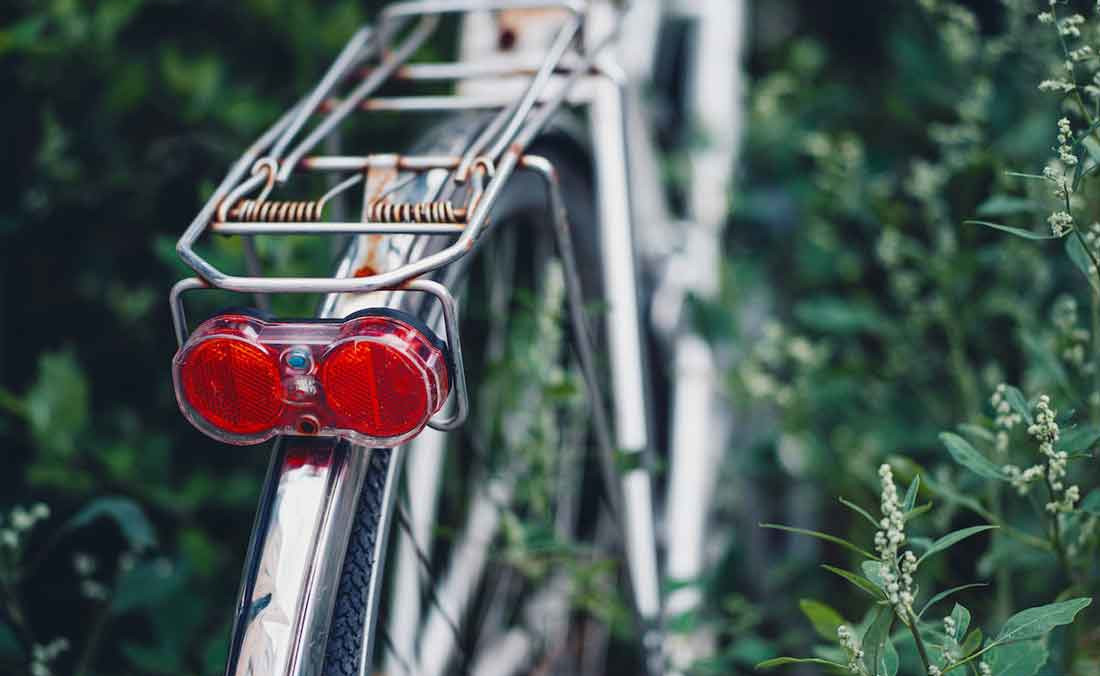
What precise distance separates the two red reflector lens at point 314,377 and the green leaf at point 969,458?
15.2 inches

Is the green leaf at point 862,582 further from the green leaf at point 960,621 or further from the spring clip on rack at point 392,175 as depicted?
the spring clip on rack at point 392,175

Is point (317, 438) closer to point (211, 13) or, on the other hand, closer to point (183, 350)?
point (183, 350)

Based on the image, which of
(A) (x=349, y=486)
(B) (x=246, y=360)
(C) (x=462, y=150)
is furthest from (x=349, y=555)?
(C) (x=462, y=150)

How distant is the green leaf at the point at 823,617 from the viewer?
2.70ft

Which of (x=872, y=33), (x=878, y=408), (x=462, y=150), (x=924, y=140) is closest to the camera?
(x=462, y=150)

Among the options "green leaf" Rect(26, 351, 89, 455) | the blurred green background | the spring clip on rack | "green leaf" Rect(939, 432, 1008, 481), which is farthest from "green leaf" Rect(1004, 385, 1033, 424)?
"green leaf" Rect(26, 351, 89, 455)

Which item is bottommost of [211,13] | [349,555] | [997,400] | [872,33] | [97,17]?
[349,555]

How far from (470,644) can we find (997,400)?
0.82 metres

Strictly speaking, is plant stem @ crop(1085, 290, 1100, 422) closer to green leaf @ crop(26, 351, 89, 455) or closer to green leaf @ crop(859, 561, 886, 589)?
green leaf @ crop(859, 561, 886, 589)

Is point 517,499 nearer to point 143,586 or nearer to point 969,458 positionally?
point 143,586

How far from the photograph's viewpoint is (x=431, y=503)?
119 cm

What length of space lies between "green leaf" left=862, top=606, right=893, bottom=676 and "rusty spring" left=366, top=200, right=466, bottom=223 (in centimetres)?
38

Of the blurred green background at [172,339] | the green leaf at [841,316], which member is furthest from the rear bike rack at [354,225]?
the green leaf at [841,316]

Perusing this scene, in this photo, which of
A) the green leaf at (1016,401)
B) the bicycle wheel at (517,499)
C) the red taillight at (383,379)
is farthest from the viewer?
the bicycle wheel at (517,499)
